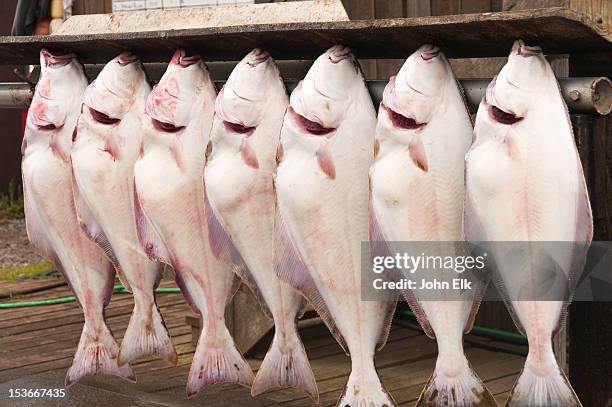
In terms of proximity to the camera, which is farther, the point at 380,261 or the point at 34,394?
the point at 34,394

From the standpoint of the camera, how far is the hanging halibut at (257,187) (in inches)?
114

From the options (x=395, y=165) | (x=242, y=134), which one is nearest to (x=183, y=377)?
(x=242, y=134)

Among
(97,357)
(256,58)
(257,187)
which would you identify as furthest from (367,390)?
(97,357)

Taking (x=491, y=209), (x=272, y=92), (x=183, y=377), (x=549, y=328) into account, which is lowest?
(x=183, y=377)

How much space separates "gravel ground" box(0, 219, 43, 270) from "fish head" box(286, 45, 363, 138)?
6330mm

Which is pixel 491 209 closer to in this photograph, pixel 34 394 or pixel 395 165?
pixel 395 165

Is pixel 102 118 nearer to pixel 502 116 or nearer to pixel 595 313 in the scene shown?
pixel 502 116

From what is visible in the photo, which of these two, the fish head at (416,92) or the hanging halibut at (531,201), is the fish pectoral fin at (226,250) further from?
the hanging halibut at (531,201)

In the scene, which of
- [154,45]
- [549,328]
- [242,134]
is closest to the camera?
[549,328]

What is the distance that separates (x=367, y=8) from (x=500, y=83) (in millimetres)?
3217

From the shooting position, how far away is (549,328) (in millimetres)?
2475

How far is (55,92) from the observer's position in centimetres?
332

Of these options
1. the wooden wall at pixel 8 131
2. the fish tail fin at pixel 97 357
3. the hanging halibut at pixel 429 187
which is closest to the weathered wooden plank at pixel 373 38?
the hanging halibut at pixel 429 187

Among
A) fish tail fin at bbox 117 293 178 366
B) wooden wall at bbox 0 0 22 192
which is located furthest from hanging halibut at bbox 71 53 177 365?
wooden wall at bbox 0 0 22 192
